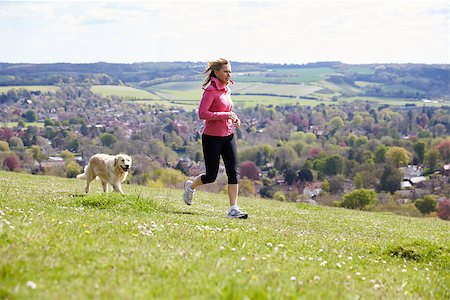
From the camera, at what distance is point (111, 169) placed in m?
16.8

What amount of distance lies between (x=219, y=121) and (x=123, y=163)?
15.0ft

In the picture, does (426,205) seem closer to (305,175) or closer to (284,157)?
(305,175)

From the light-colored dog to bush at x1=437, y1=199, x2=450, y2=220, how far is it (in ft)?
180

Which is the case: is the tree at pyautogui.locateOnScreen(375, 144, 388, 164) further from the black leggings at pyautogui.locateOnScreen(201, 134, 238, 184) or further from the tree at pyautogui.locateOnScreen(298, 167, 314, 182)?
the black leggings at pyautogui.locateOnScreen(201, 134, 238, 184)

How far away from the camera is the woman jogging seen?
42.2 feet

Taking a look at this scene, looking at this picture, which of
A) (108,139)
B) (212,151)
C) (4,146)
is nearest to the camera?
(212,151)

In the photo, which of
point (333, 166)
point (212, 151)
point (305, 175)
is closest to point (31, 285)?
point (212, 151)

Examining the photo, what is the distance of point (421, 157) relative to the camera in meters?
129

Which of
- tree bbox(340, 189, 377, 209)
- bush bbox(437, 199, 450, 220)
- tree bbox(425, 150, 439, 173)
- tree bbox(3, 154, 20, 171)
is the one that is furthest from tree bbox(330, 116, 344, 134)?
tree bbox(340, 189, 377, 209)

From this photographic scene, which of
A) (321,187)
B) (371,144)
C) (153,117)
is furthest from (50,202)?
(153,117)

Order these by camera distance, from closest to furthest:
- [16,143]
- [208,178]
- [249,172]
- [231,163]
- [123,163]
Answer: [231,163] < [208,178] < [123,163] < [16,143] < [249,172]

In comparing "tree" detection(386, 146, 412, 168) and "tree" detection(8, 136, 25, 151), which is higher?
"tree" detection(8, 136, 25, 151)

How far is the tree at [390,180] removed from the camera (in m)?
97.9

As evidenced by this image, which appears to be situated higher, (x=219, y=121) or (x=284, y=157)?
(x=219, y=121)
